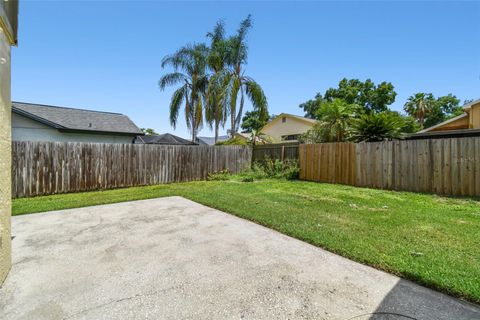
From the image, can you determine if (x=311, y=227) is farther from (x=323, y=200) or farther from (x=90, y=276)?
(x=90, y=276)

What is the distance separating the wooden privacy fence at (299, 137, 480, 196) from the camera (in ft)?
18.7

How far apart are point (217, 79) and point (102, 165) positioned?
28.0 ft

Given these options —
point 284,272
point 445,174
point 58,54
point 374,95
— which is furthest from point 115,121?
point 374,95

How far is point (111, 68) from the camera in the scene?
34.9ft

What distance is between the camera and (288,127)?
2006cm

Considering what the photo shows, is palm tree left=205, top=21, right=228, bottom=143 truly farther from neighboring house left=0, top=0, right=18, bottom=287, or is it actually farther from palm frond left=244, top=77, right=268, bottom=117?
neighboring house left=0, top=0, right=18, bottom=287

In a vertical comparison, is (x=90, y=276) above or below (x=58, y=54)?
below

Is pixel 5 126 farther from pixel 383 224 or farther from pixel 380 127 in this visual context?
pixel 380 127

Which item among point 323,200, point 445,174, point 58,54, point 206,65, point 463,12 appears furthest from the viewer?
point 206,65

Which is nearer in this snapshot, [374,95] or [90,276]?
[90,276]

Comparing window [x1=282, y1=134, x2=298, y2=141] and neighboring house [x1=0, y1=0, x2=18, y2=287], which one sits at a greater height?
window [x1=282, y1=134, x2=298, y2=141]

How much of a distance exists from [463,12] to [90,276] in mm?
10878

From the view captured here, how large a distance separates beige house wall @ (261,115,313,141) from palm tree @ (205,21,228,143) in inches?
276

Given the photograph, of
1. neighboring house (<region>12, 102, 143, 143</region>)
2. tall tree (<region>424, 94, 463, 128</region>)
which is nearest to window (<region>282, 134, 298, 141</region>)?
neighboring house (<region>12, 102, 143, 143</region>)
